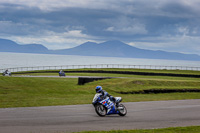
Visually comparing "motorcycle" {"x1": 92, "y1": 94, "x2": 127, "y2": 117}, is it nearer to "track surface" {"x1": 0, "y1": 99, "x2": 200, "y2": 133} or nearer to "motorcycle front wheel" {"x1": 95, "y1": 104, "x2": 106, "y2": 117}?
"motorcycle front wheel" {"x1": 95, "y1": 104, "x2": 106, "y2": 117}

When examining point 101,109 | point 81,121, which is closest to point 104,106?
point 101,109

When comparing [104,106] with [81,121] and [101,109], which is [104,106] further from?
[81,121]

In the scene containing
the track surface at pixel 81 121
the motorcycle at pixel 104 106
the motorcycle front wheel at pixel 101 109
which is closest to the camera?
the track surface at pixel 81 121

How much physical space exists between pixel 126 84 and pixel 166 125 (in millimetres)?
22874

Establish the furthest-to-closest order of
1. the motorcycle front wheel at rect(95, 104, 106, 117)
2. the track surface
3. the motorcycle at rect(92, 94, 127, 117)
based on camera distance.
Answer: the motorcycle front wheel at rect(95, 104, 106, 117) → the motorcycle at rect(92, 94, 127, 117) → the track surface

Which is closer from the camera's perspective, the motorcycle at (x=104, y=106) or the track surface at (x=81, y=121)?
the track surface at (x=81, y=121)

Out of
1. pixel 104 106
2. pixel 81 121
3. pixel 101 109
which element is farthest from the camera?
pixel 101 109

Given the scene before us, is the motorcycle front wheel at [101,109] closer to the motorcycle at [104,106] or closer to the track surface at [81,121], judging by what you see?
the motorcycle at [104,106]

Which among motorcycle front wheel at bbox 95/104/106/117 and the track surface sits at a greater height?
motorcycle front wheel at bbox 95/104/106/117

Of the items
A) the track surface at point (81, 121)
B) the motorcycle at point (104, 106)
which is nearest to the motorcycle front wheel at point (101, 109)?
the motorcycle at point (104, 106)

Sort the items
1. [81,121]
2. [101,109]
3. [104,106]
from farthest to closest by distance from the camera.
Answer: [101,109], [104,106], [81,121]

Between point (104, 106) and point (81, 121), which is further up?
point (104, 106)

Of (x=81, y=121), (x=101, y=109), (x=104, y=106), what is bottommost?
(x=81, y=121)

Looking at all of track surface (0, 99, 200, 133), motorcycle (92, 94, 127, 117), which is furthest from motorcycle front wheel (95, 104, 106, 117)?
track surface (0, 99, 200, 133)
